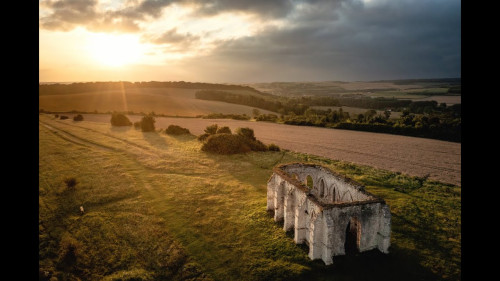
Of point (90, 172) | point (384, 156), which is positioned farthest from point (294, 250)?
point (384, 156)

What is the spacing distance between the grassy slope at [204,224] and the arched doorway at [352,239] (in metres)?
0.64

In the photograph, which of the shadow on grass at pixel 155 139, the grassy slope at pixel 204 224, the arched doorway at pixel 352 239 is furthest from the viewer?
the shadow on grass at pixel 155 139

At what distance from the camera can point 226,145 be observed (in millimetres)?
44094

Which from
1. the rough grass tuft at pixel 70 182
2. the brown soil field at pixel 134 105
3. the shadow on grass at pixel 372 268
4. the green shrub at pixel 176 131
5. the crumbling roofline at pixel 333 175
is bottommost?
the shadow on grass at pixel 372 268

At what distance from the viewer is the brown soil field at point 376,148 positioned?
3922 centimetres

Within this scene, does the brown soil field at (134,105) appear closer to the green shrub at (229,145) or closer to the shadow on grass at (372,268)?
the green shrub at (229,145)

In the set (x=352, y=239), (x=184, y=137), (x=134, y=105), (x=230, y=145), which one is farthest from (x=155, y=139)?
(x=134, y=105)

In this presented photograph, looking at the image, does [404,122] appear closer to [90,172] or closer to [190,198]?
[190,198]

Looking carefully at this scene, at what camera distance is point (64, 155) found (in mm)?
42406

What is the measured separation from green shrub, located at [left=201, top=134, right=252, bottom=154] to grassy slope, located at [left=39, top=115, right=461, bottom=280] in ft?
14.3

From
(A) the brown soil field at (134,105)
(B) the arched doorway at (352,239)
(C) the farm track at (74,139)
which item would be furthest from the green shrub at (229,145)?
(A) the brown soil field at (134,105)

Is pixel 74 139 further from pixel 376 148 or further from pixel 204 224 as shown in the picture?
pixel 376 148

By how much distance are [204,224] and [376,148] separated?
121 feet
